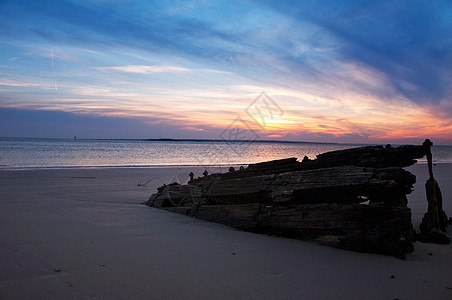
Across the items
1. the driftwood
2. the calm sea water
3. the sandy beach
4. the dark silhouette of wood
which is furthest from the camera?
the calm sea water

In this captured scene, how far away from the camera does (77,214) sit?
5.81 m

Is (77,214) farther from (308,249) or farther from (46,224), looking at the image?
(308,249)

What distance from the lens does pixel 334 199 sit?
15.1ft

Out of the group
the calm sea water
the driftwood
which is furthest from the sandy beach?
the calm sea water

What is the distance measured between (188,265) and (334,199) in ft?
7.50

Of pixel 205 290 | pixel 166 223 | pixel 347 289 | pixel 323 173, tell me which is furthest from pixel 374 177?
pixel 166 223

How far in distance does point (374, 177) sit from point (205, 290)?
253 centimetres

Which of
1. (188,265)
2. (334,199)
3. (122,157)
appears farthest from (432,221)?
(122,157)

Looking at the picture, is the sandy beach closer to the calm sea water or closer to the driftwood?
the driftwood

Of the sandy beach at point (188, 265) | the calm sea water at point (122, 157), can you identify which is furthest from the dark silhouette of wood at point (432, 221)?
the calm sea water at point (122, 157)

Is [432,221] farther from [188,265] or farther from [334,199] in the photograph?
[188,265]

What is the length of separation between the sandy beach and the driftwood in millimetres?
216

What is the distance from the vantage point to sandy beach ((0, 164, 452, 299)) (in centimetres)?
292

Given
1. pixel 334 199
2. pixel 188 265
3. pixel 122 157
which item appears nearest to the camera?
pixel 188 265
